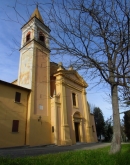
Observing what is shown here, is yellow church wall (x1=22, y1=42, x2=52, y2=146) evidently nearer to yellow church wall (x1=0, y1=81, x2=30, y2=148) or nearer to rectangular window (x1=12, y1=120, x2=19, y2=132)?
yellow church wall (x1=0, y1=81, x2=30, y2=148)

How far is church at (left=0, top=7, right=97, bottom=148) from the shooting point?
43.2 ft

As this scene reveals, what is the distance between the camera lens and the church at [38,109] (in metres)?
13.2

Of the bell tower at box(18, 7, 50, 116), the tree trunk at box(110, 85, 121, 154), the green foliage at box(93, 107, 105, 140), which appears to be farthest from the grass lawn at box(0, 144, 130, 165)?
the green foliage at box(93, 107, 105, 140)

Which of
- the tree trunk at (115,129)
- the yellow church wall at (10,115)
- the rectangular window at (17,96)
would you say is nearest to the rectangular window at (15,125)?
the yellow church wall at (10,115)

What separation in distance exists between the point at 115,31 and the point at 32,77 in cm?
1208

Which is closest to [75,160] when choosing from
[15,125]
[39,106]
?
[15,125]

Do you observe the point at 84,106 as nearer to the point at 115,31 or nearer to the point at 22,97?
the point at 22,97

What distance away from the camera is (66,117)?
17.5 meters

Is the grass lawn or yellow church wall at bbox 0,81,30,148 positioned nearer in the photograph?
the grass lawn

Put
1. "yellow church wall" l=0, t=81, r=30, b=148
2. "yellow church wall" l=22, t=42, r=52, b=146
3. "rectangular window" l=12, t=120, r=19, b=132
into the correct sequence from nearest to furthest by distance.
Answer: "yellow church wall" l=0, t=81, r=30, b=148 → "rectangular window" l=12, t=120, r=19, b=132 → "yellow church wall" l=22, t=42, r=52, b=146

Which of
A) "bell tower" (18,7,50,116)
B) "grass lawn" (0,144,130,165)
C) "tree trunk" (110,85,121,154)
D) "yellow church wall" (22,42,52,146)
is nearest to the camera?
"grass lawn" (0,144,130,165)

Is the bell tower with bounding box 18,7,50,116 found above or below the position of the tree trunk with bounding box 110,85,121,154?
above

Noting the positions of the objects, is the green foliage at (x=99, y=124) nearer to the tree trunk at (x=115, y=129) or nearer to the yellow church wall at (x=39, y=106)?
the yellow church wall at (x=39, y=106)

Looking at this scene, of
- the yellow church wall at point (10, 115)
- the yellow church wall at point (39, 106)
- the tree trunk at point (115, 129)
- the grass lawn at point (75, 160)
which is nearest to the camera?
the grass lawn at point (75, 160)
